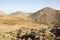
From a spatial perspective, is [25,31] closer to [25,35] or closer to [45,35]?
[25,35]

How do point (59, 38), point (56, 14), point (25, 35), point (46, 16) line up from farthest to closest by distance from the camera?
point (56, 14) < point (46, 16) < point (25, 35) < point (59, 38)

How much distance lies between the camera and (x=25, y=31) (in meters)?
19.4

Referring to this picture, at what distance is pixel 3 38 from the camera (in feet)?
54.0

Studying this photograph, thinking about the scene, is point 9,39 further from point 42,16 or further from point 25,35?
point 42,16

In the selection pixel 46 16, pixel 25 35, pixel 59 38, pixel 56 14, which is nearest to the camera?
pixel 59 38

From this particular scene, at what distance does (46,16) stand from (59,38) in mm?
38163

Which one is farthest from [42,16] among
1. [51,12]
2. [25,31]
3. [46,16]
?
[25,31]

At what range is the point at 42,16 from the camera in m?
54.8

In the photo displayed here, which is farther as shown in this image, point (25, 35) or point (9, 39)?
point (25, 35)

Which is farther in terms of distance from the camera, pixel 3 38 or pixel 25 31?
pixel 25 31

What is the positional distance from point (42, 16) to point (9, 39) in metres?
38.8

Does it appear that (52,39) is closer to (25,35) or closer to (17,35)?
(25,35)

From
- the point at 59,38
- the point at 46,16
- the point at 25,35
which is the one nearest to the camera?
the point at 59,38

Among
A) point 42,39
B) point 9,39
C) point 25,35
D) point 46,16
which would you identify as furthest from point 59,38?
point 46,16
